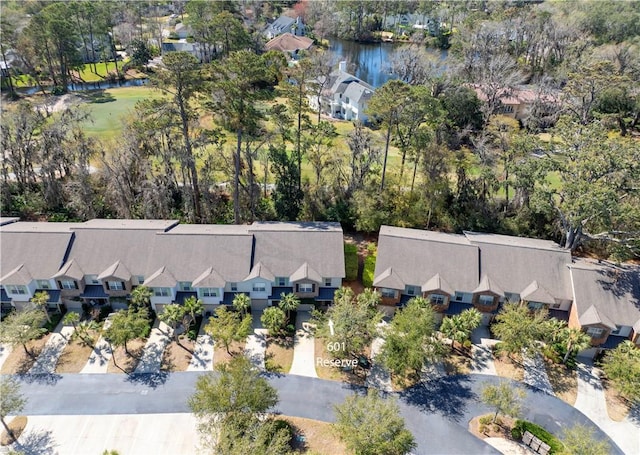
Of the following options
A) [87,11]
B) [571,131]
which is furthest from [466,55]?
[87,11]

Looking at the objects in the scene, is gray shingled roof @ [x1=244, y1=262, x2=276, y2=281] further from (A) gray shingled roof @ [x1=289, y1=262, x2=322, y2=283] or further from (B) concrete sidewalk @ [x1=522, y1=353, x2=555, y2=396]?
(B) concrete sidewalk @ [x1=522, y1=353, x2=555, y2=396]

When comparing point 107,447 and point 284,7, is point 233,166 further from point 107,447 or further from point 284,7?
point 284,7

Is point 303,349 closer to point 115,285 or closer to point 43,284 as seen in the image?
point 115,285

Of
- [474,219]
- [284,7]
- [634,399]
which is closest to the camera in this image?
[634,399]

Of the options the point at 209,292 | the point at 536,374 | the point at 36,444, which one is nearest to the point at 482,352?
the point at 536,374

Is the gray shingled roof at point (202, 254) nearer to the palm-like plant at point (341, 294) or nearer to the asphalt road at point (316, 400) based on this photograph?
the palm-like plant at point (341, 294)

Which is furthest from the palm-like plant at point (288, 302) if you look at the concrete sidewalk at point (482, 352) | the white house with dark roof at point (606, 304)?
the white house with dark roof at point (606, 304)
